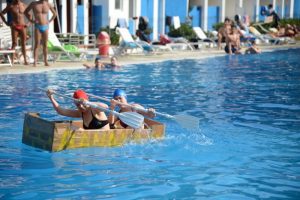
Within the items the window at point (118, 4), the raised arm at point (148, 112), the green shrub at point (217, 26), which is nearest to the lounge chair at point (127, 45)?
the window at point (118, 4)

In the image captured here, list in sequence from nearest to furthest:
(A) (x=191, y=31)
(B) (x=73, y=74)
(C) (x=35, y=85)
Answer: (C) (x=35, y=85), (B) (x=73, y=74), (A) (x=191, y=31)

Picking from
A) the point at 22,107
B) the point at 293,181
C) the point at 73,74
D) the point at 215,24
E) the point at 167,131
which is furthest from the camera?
the point at 215,24

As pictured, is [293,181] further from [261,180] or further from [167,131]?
[167,131]

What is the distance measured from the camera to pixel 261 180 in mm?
6535

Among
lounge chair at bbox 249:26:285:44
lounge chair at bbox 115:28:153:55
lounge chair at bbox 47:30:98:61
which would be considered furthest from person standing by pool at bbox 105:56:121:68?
lounge chair at bbox 249:26:285:44

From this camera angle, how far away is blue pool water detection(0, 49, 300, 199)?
6.15 m

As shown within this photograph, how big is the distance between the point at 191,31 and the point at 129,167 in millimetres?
Answer: 21962

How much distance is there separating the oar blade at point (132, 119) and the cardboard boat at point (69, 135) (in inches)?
3.1

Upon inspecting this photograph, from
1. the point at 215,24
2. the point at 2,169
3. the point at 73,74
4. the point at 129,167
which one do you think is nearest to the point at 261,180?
the point at 129,167

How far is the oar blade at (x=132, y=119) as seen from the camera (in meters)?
7.77

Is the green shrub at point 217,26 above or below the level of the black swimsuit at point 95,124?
above

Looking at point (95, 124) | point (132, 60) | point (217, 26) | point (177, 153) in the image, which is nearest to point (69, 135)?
point (95, 124)

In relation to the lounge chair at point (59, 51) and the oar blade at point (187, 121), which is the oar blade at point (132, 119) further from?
the lounge chair at point (59, 51)

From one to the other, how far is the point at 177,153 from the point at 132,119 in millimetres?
714
